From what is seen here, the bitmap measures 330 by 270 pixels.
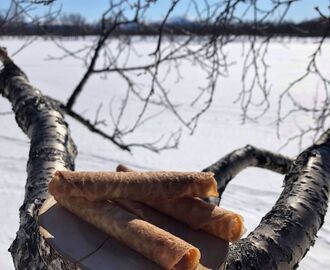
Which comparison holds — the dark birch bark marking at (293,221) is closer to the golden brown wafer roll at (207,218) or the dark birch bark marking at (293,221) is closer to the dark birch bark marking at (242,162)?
the golden brown wafer roll at (207,218)

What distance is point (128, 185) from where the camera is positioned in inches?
36.9

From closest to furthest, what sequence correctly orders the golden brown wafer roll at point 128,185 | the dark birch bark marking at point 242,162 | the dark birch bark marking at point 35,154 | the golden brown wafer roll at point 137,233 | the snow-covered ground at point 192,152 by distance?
1. the golden brown wafer roll at point 137,233
2. the golden brown wafer roll at point 128,185
3. the dark birch bark marking at point 35,154
4. the dark birch bark marking at point 242,162
5. the snow-covered ground at point 192,152

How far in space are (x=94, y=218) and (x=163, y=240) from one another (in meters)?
0.17

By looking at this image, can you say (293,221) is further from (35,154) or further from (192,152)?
(192,152)

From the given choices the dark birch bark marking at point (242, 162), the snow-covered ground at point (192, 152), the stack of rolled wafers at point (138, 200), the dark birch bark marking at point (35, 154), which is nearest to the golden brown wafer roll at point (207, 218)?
the stack of rolled wafers at point (138, 200)

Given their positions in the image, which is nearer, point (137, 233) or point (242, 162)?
point (137, 233)

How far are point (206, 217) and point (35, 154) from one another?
2.30ft

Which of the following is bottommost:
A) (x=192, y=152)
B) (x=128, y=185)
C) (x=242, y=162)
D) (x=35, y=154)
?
(x=192, y=152)

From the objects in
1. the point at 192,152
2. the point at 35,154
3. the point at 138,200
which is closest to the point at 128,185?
the point at 138,200

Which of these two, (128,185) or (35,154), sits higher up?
(128,185)

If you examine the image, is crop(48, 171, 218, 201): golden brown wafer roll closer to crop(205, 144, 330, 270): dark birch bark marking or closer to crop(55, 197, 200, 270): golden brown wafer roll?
crop(55, 197, 200, 270): golden brown wafer roll

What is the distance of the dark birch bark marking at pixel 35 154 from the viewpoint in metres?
1.03

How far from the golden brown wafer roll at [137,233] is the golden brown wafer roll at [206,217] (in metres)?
0.07

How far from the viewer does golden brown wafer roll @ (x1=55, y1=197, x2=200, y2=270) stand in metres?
0.80
